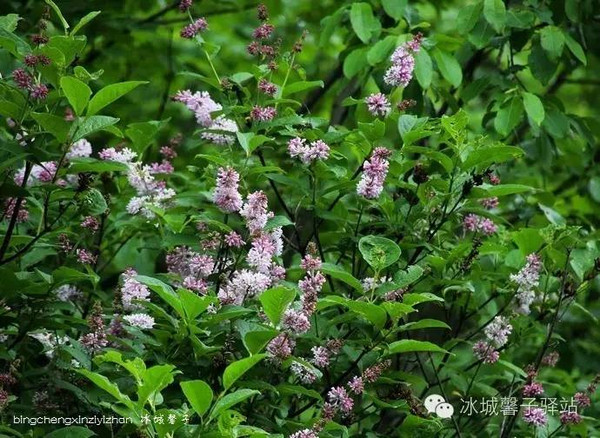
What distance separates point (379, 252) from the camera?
2.67m

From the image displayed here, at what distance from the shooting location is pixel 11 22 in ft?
9.45

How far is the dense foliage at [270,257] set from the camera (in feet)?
8.47

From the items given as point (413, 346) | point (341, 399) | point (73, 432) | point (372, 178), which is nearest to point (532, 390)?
point (413, 346)

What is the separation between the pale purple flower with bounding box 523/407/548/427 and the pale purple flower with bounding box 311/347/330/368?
0.74 meters

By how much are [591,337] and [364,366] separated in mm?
3218

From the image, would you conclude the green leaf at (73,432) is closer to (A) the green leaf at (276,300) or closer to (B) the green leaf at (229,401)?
(B) the green leaf at (229,401)

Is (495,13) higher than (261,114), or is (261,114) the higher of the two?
(261,114)

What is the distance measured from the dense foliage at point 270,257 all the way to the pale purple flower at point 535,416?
0.01 meters

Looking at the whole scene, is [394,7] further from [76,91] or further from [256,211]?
[76,91]

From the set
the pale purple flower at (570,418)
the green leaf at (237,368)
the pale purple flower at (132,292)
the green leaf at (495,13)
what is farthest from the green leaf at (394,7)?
the green leaf at (237,368)

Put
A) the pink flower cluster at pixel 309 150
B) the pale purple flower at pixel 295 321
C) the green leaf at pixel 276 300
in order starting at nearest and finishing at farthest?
the green leaf at pixel 276 300, the pale purple flower at pixel 295 321, the pink flower cluster at pixel 309 150

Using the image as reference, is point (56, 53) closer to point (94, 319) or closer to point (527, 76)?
point (94, 319)

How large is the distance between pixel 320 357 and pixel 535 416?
Result: 0.79 metres

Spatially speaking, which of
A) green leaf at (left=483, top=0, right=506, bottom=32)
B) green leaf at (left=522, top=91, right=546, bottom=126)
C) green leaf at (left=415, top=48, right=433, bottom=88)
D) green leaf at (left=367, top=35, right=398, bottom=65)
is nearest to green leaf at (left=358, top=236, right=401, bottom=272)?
green leaf at (left=415, top=48, right=433, bottom=88)
